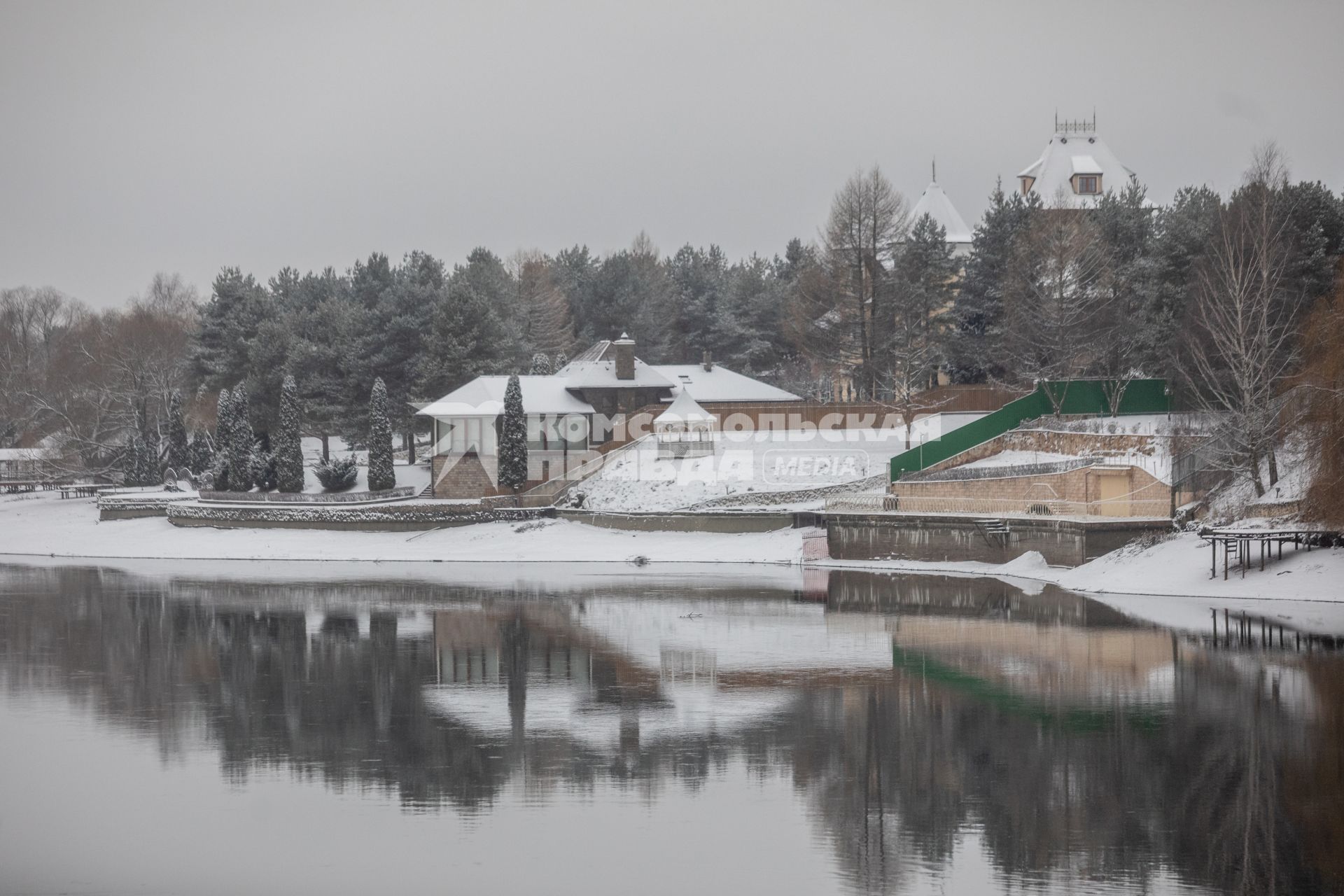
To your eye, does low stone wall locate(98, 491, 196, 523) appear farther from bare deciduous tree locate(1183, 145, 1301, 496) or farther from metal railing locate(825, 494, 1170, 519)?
bare deciduous tree locate(1183, 145, 1301, 496)

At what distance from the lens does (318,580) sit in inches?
1368

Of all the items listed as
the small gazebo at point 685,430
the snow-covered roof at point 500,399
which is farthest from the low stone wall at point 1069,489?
the snow-covered roof at point 500,399

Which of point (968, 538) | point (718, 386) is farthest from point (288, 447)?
point (968, 538)

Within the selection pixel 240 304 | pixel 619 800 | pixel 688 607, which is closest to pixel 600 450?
pixel 688 607

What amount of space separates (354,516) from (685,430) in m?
10.5

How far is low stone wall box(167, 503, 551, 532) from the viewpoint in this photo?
136ft

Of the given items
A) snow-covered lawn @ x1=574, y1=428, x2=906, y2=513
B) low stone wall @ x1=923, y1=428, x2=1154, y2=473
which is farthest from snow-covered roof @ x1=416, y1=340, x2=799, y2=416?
low stone wall @ x1=923, y1=428, x2=1154, y2=473

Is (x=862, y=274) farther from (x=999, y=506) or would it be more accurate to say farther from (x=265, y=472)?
(x=265, y=472)

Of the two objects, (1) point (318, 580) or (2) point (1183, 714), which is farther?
(1) point (318, 580)

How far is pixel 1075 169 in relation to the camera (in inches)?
2462

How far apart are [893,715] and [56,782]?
10013mm

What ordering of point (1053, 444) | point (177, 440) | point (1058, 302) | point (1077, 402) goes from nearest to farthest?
1. point (1053, 444)
2. point (1077, 402)
3. point (1058, 302)
4. point (177, 440)

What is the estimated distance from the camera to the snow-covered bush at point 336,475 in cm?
4569

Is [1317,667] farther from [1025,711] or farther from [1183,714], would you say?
[1025,711]
